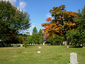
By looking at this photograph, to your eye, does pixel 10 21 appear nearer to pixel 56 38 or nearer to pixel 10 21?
pixel 10 21

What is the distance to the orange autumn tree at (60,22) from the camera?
1239 inches

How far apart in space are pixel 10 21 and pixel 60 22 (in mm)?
16362

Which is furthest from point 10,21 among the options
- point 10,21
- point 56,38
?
point 56,38

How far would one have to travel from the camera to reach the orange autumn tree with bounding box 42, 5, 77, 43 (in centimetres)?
3147

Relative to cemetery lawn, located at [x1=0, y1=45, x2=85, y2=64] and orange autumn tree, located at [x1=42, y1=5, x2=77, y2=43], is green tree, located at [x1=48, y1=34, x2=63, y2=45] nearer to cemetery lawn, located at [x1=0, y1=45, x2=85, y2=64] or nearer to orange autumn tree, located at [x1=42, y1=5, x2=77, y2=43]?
orange autumn tree, located at [x1=42, y1=5, x2=77, y2=43]

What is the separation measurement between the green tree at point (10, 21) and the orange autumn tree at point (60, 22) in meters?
7.58

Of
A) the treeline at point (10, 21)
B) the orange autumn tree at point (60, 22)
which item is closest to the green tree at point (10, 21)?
the treeline at point (10, 21)

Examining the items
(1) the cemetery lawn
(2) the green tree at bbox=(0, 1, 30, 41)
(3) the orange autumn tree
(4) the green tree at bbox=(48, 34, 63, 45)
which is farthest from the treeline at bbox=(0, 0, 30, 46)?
(1) the cemetery lawn

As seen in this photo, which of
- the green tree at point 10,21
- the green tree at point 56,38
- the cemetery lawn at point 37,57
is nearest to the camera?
the cemetery lawn at point 37,57

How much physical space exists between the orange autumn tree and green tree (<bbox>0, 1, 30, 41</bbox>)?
7.58m

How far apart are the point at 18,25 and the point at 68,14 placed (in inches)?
682

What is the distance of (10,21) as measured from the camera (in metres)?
31.4

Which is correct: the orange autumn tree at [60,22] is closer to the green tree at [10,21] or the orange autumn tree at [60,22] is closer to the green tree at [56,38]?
the green tree at [56,38]

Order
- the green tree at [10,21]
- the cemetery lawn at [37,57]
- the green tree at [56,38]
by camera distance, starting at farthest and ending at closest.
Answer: the green tree at [56,38] → the green tree at [10,21] → the cemetery lawn at [37,57]
